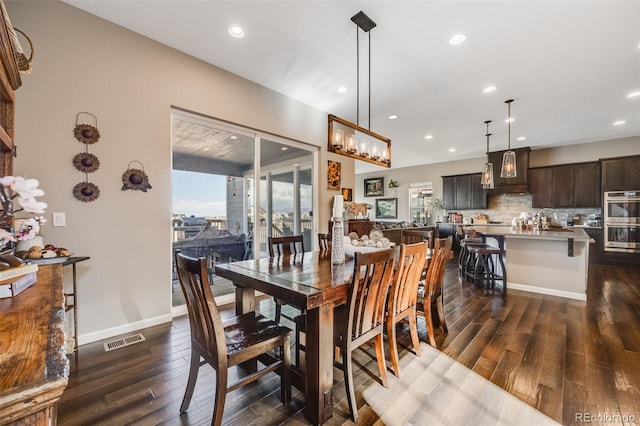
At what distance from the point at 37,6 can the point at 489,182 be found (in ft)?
20.1

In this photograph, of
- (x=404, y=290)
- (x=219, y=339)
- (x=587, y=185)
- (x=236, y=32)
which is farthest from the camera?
(x=587, y=185)

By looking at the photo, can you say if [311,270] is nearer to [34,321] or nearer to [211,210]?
[34,321]

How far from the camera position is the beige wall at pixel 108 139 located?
7.45 ft

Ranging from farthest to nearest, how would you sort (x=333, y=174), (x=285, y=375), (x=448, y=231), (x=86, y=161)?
(x=448, y=231) < (x=333, y=174) < (x=86, y=161) < (x=285, y=375)

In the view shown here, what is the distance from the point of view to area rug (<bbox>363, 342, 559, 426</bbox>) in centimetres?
158

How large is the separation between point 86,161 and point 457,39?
3756 millimetres

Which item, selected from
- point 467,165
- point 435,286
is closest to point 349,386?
point 435,286

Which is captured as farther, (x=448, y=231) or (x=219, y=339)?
(x=448, y=231)

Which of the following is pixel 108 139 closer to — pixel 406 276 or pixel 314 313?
pixel 314 313

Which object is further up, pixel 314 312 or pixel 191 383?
pixel 314 312

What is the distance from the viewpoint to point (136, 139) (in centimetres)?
273

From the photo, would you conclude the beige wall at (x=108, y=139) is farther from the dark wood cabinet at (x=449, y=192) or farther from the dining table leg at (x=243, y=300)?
the dark wood cabinet at (x=449, y=192)

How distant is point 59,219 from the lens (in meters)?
2.34

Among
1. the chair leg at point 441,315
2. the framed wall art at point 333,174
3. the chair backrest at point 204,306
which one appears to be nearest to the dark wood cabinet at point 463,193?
the framed wall art at point 333,174
